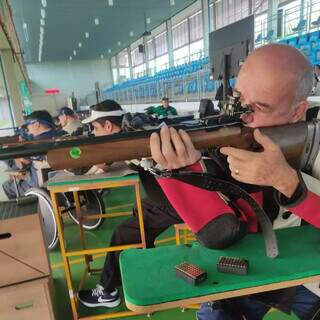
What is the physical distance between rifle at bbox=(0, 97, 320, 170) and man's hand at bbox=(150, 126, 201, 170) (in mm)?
17

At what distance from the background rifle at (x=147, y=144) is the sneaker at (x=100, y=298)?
4.87 feet

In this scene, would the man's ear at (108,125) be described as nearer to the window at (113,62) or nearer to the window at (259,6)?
the window at (259,6)

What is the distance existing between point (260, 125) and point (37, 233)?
135 cm

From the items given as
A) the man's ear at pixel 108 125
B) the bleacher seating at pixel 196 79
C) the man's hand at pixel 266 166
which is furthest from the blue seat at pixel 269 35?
the man's hand at pixel 266 166

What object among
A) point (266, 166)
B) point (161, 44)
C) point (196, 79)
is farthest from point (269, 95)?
point (161, 44)

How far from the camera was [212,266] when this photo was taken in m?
0.82

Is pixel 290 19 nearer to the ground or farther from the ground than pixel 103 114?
farther from the ground

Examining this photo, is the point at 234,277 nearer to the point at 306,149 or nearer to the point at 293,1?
the point at 306,149

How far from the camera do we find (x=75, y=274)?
246cm

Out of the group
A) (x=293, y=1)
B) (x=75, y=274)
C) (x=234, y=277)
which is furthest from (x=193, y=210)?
(x=293, y=1)

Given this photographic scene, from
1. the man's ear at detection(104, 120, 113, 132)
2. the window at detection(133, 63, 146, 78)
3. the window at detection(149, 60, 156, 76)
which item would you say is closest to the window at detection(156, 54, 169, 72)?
the window at detection(149, 60, 156, 76)

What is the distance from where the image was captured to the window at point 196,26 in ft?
42.5

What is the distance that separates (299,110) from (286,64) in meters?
0.15

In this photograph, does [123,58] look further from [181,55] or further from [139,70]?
[181,55]
